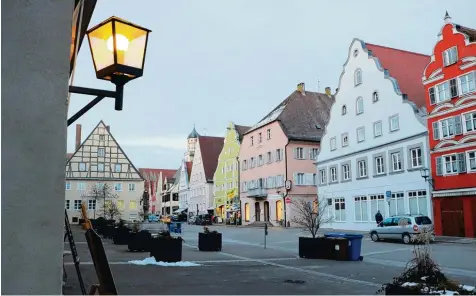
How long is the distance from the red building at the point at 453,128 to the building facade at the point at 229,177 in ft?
118

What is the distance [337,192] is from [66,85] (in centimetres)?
4351

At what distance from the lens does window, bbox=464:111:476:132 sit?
29.8 meters

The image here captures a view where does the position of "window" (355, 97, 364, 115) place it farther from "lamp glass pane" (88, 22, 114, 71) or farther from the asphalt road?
"lamp glass pane" (88, 22, 114, 71)

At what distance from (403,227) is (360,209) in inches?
556

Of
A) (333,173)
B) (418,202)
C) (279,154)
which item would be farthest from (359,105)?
(279,154)

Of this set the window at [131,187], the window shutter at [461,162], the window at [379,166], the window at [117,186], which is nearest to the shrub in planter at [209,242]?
the window shutter at [461,162]

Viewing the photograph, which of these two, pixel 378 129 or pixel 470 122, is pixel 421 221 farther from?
pixel 378 129

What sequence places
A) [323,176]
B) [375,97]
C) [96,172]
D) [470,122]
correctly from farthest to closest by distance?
[96,172], [323,176], [375,97], [470,122]

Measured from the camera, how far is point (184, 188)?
313 feet

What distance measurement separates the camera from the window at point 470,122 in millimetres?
29786

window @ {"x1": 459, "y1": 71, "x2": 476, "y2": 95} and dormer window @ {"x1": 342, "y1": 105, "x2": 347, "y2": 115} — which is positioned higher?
dormer window @ {"x1": 342, "y1": 105, "x2": 347, "y2": 115}

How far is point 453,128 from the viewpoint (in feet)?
103

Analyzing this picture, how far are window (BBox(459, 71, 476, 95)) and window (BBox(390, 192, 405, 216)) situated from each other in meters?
9.45

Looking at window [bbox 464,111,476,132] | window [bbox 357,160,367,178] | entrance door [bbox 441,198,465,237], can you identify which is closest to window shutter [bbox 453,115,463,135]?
window [bbox 464,111,476,132]
